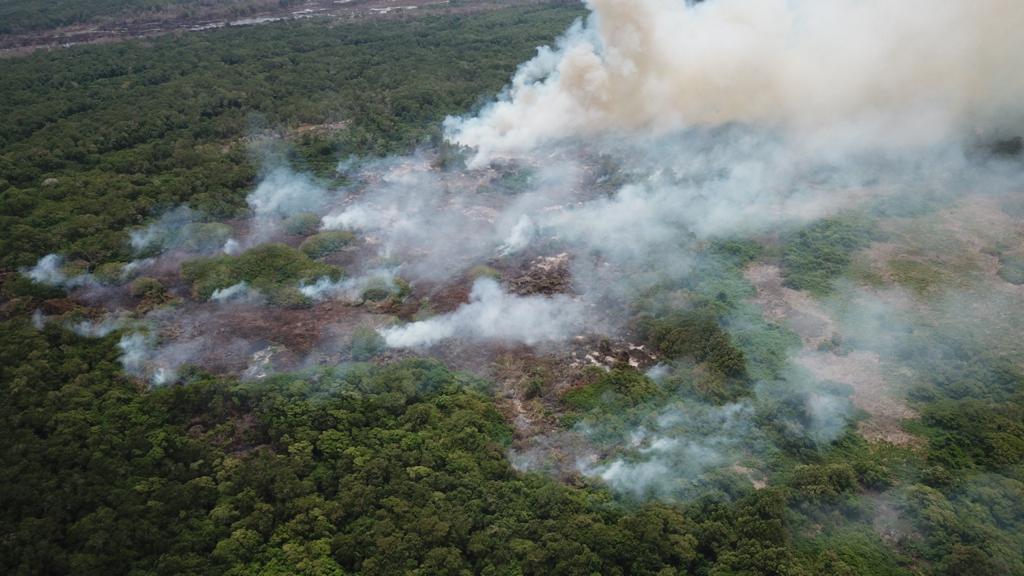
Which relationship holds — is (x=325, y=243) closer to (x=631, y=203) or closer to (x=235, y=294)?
(x=235, y=294)

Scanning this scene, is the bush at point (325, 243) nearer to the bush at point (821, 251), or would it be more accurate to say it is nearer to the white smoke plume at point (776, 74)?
the white smoke plume at point (776, 74)

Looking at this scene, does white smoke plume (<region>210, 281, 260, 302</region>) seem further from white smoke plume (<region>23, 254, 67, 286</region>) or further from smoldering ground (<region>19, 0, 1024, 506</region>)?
white smoke plume (<region>23, 254, 67, 286</region>)

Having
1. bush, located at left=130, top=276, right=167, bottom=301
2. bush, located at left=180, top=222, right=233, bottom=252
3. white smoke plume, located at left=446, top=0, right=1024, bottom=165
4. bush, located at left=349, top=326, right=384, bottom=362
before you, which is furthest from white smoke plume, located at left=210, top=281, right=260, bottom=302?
white smoke plume, located at left=446, top=0, right=1024, bottom=165

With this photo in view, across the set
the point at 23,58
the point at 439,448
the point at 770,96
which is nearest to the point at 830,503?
the point at 439,448

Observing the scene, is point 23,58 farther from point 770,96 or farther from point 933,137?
point 933,137

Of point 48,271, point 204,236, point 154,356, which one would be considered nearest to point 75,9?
point 204,236

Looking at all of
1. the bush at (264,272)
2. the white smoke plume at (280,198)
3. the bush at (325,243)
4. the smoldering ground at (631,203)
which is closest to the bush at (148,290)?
the smoldering ground at (631,203)
